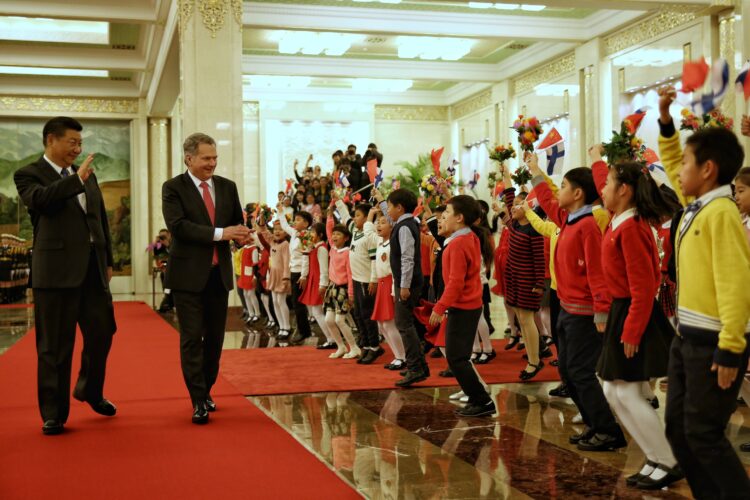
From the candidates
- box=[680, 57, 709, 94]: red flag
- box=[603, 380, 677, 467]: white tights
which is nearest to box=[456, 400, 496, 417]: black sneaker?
box=[603, 380, 677, 467]: white tights

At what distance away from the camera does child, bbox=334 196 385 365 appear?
24.5 ft

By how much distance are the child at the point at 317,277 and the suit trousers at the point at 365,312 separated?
98cm

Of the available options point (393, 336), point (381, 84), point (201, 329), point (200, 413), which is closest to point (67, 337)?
point (201, 329)

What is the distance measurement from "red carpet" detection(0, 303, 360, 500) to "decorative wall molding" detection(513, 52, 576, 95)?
41.2 feet

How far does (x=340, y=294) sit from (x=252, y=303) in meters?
4.30

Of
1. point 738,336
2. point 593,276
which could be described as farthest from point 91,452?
point 738,336

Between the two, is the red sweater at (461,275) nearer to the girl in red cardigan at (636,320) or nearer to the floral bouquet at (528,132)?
the floral bouquet at (528,132)

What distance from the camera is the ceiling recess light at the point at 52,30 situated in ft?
55.0

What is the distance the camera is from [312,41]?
17250 millimetres

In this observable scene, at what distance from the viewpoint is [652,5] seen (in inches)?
497

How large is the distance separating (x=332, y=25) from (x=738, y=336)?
13.0 meters

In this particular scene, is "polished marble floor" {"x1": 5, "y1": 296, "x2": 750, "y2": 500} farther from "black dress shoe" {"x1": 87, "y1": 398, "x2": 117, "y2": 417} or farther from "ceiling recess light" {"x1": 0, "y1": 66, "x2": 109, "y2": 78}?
"ceiling recess light" {"x1": 0, "y1": 66, "x2": 109, "y2": 78}

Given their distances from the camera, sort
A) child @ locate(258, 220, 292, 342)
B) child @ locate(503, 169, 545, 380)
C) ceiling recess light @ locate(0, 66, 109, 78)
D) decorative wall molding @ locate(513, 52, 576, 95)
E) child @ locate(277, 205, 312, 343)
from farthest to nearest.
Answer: ceiling recess light @ locate(0, 66, 109, 78) < decorative wall molding @ locate(513, 52, 576, 95) < child @ locate(258, 220, 292, 342) < child @ locate(277, 205, 312, 343) < child @ locate(503, 169, 545, 380)

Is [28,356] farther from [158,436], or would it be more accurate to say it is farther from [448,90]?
[448,90]
